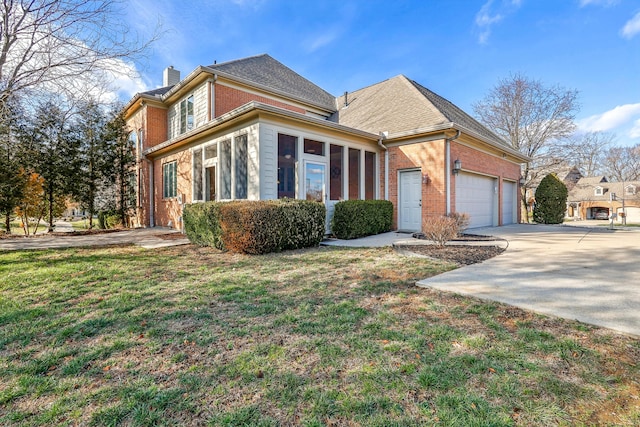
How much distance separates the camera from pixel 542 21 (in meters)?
9.73

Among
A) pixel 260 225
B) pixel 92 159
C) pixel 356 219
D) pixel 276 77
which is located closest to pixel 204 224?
pixel 260 225

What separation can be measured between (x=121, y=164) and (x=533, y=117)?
2518 cm

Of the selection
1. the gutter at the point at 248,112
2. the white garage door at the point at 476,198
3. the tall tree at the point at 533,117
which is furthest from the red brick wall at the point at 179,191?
the tall tree at the point at 533,117

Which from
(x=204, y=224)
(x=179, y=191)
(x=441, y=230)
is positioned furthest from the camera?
(x=179, y=191)

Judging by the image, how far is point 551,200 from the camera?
13945 millimetres

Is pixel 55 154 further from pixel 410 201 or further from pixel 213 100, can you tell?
pixel 410 201

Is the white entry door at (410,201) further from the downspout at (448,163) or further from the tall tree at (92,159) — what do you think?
the tall tree at (92,159)

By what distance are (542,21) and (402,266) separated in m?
10.4

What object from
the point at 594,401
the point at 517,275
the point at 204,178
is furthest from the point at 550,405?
the point at 204,178

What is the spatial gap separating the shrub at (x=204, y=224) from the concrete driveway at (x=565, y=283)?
4705 mm

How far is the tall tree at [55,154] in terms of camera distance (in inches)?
424

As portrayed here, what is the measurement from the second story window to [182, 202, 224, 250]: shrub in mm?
5676

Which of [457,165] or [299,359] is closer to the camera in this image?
[299,359]

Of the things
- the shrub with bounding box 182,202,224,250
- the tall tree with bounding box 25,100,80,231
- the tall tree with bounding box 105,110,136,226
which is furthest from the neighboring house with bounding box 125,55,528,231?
the tall tree with bounding box 25,100,80,231
